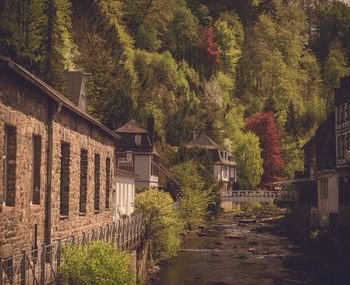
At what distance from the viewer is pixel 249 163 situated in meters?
104

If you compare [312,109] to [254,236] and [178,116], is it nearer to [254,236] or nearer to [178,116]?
[178,116]

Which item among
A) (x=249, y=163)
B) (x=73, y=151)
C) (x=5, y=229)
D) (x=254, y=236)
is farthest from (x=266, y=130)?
(x=5, y=229)

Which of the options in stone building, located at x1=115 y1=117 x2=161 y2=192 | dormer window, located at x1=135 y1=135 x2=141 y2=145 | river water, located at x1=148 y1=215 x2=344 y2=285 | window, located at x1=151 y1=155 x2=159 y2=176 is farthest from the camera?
window, located at x1=151 y1=155 x2=159 y2=176

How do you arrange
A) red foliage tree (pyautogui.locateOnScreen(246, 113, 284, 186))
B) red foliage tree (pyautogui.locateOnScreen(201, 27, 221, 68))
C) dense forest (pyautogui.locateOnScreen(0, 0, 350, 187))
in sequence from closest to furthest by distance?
dense forest (pyautogui.locateOnScreen(0, 0, 350, 187)) < red foliage tree (pyautogui.locateOnScreen(246, 113, 284, 186)) < red foliage tree (pyautogui.locateOnScreen(201, 27, 221, 68))

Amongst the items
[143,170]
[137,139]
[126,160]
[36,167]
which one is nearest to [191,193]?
[143,170]

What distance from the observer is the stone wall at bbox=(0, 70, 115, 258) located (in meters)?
17.0

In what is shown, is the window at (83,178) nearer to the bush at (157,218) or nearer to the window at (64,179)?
the window at (64,179)

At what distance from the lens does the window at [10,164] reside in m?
17.6

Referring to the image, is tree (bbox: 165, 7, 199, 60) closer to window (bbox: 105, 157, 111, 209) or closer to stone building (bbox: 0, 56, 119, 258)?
window (bbox: 105, 157, 111, 209)

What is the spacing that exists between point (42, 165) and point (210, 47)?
103 m

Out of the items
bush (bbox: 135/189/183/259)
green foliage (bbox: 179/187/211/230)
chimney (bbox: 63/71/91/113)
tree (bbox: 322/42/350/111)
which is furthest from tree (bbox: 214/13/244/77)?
chimney (bbox: 63/71/91/113)

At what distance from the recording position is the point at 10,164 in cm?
1772

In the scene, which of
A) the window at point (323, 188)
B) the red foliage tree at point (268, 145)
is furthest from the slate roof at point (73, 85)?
the red foliage tree at point (268, 145)

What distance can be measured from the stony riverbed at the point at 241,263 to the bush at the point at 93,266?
1460cm
